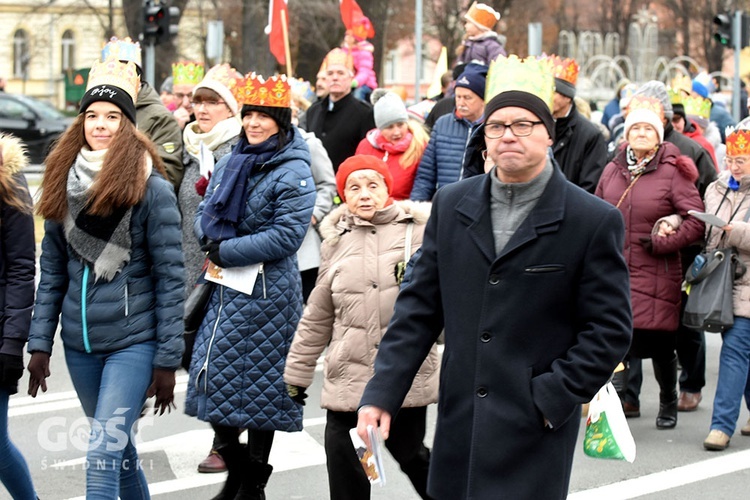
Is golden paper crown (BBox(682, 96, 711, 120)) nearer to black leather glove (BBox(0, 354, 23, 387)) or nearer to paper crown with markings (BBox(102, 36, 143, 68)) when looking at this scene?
paper crown with markings (BBox(102, 36, 143, 68))

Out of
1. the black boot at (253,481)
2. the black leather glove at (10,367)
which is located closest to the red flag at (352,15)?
the black boot at (253,481)

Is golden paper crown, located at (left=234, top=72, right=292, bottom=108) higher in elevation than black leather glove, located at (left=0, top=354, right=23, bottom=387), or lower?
higher

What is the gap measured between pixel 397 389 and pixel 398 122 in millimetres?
5676

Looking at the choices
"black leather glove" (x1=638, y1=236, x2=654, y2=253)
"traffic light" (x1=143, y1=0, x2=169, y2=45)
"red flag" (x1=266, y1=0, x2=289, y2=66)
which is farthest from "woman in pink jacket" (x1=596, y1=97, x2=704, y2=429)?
"traffic light" (x1=143, y1=0, x2=169, y2=45)

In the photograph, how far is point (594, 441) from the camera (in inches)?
166

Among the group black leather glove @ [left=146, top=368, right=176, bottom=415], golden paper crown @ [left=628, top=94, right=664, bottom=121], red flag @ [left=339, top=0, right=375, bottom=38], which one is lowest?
black leather glove @ [left=146, top=368, right=176, bottom=415]

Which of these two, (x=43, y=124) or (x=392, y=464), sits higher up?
(x=43, y=124)

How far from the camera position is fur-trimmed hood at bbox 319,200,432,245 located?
5758mm

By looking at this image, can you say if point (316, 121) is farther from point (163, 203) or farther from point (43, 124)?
point (43, 124)

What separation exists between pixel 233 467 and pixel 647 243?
316 centimetres

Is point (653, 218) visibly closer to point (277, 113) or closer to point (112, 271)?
point (277, 113)

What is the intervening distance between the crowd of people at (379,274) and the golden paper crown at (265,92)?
0.01 metres

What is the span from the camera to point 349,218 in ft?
19.0

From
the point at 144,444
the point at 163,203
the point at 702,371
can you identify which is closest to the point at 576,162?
the point at 702,371
